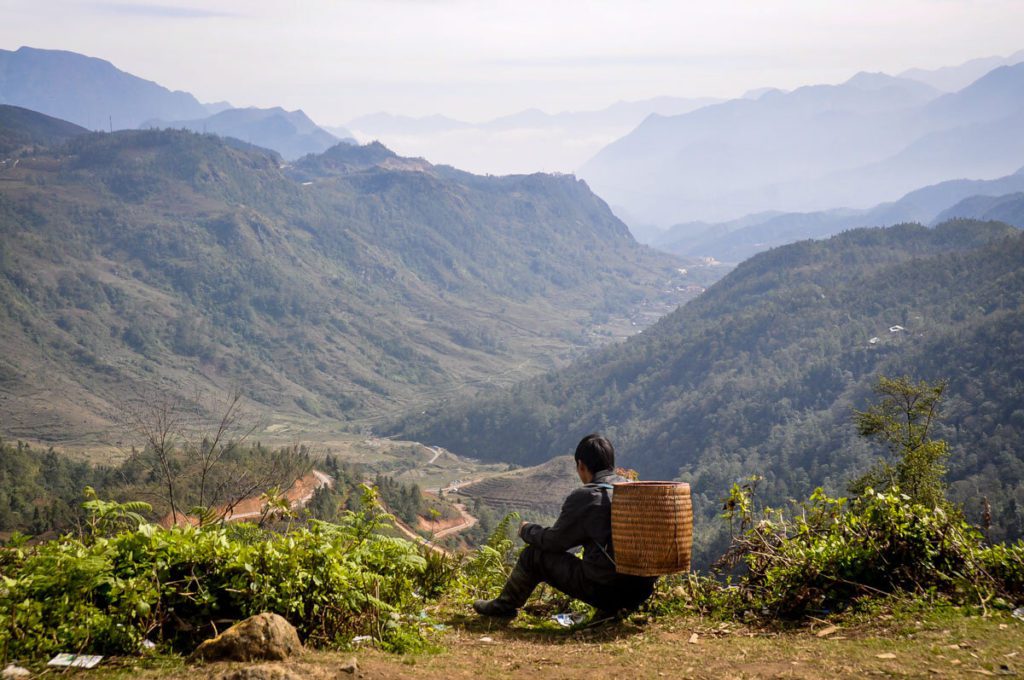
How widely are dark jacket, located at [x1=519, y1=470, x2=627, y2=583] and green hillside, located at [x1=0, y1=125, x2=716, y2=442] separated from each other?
247ft

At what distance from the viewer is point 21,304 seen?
107250 millimetres

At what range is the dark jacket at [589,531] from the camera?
636cm

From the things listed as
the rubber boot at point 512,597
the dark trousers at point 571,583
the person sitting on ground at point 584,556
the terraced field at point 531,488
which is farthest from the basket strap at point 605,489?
the terraced field at point 531,488

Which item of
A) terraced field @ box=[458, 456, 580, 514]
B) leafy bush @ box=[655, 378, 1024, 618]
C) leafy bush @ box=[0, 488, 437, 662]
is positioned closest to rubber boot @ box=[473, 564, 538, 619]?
leafy bush @ box=[0, 488, 437, 662]

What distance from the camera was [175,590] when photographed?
206 inches

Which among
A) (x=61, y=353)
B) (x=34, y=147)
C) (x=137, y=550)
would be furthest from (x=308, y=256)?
(x=137, y=550)

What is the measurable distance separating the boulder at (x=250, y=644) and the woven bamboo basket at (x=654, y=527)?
8.35 ft

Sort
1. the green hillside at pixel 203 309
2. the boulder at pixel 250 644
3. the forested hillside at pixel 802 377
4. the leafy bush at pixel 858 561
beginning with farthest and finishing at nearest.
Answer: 1. the green hillside at pixel 203 309
2. the forested hillside at pixel 802 377
3. the leafy bush at pixel 858 561
4. the boulder at pixel 250 644

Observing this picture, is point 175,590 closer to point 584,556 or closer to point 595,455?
point 584,556

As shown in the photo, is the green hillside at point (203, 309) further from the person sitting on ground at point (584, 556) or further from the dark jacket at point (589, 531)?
the dark jacket at point (589, 531)

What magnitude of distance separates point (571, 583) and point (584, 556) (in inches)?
9.6

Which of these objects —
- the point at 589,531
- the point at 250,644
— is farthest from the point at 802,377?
the point at 250,644

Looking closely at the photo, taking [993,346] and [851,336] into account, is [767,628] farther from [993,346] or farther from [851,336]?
[851,336]

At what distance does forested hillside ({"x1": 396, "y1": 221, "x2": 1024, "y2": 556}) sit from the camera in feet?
179
